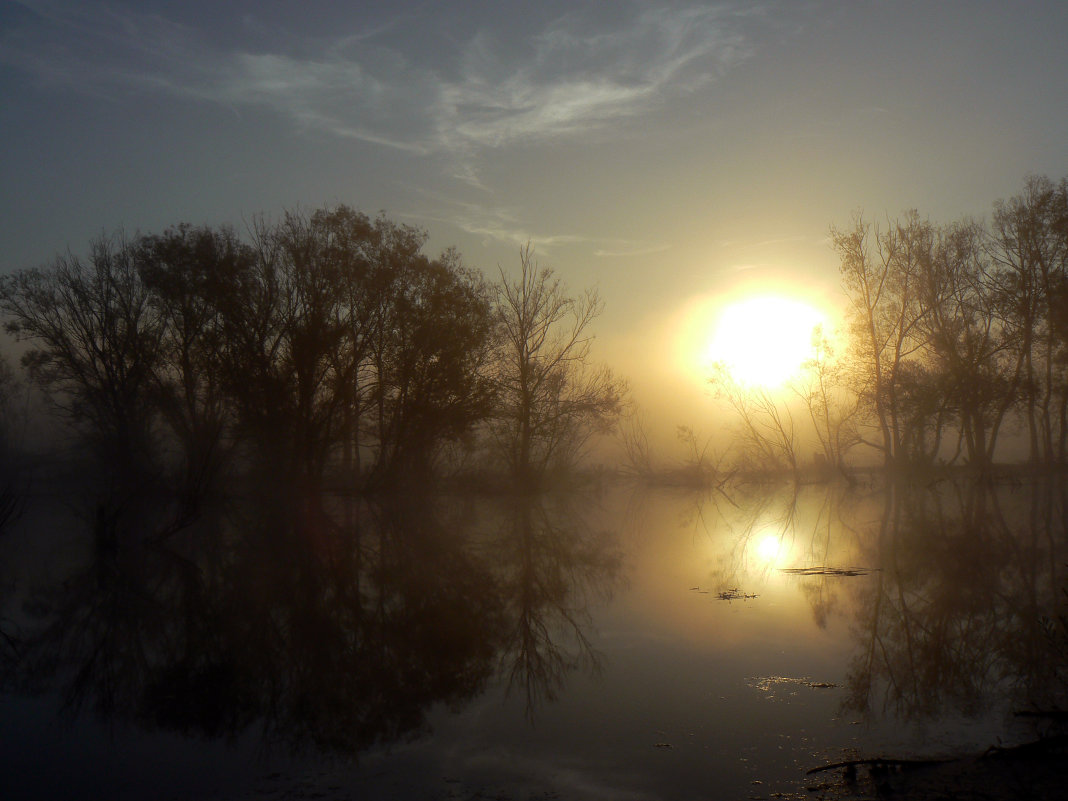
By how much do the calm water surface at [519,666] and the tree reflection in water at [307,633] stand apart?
4 cm

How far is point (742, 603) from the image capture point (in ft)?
27.8

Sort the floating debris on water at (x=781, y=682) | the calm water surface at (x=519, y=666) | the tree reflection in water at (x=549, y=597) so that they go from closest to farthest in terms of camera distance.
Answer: the calm water surface at (x=519, y=666)
the floating debris on water at (x=781, y=682)
the tree reflection in water at (x=549, y=597)

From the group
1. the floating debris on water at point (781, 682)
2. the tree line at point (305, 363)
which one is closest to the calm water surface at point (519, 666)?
the floating debris on water at point (781, 682)

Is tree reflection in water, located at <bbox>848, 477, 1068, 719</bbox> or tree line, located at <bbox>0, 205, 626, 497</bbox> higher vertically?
tree line, located at <bbox>0, 205, 626, 497</bbox>

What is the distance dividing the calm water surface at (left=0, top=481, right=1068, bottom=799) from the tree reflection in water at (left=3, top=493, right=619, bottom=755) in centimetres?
4

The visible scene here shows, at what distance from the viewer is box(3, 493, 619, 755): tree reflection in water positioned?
206 inches

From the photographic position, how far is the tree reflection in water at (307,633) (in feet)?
17.2

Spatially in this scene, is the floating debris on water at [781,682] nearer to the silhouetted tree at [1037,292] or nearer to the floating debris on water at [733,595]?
the floating debris on water at [733,595]

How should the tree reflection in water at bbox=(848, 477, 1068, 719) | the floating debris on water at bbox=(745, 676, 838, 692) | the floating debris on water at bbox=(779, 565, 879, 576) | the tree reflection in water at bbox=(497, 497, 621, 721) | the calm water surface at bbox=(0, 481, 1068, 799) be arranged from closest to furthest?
the calm water surface at bbox=(0, 481, 1068, 799) < the tree reflection in water at bbox=(848, 477, 1068, 719) < the floating debris on water at bbox=(745, 676, 838, 692) < the tree reflection in water at bbox=(497, 497, 621, 721) < the floating debris on water at bbox=(779, 565, 879, 576)

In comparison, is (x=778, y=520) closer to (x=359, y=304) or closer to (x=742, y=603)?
(x=742, y=603)

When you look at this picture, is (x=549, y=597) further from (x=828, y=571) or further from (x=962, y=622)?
(x=962, y=622)

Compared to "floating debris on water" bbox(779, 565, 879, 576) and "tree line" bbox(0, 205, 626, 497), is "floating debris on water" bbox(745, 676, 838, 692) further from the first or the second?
"tree line" bbox(0, 205, 626, 497)

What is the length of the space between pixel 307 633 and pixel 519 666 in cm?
228

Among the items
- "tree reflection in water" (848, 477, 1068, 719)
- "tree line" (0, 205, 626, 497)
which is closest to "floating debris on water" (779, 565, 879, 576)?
"tree reflection in water" (848, 477, 1068, 719)
